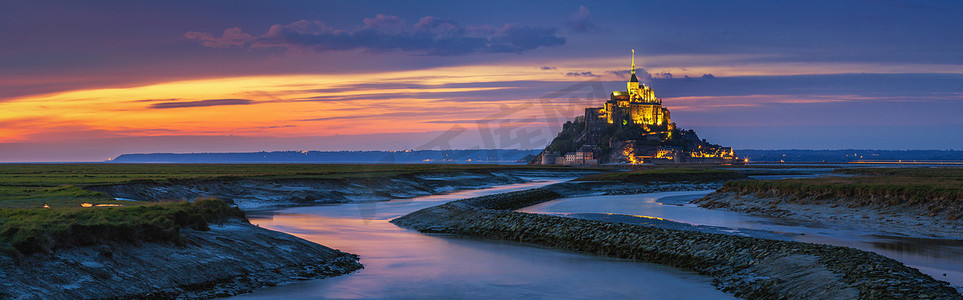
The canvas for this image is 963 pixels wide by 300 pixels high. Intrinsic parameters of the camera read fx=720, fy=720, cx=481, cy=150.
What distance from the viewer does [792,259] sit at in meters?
20.3

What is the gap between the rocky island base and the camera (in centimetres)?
1672

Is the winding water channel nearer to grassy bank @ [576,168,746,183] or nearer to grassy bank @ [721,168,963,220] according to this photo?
grassy bank @ [721,168,963,220]

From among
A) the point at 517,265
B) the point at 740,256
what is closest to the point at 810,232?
the point at 740,256

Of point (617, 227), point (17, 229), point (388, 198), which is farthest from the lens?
point (388, 198)

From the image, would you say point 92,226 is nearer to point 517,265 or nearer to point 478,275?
point 478,275

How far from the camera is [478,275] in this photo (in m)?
23.4

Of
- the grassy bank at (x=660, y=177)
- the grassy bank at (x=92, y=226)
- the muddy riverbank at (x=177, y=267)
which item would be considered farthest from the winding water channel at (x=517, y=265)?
the grassy bank at (x=660, y=177)

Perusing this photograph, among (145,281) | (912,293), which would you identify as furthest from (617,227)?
(145,281)

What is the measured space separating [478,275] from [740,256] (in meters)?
8.21

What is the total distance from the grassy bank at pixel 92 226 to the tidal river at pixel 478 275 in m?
3.79

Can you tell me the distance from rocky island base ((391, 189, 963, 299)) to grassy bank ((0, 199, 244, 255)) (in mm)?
14277

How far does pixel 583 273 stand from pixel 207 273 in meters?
11.4

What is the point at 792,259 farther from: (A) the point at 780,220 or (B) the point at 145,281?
(A) the point at 780,220

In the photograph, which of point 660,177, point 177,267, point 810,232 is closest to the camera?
point 177,267
